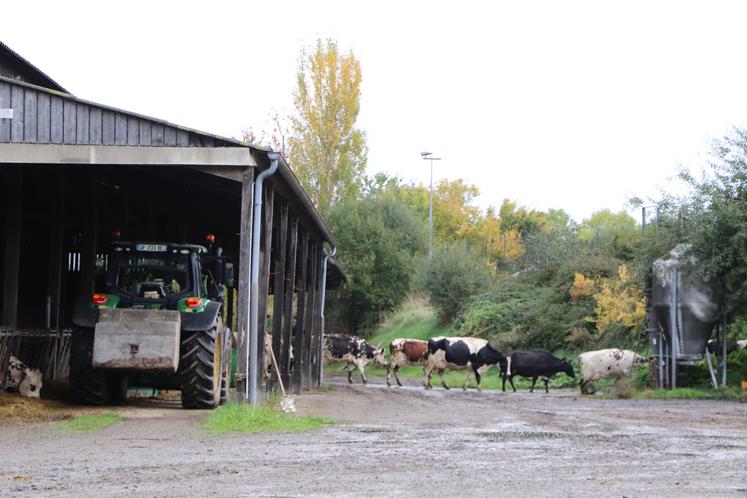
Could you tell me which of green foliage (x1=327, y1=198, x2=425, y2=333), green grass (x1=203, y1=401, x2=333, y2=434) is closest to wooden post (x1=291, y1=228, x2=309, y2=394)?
green grass (x1=203, y1=401, x2=333, y2=434)

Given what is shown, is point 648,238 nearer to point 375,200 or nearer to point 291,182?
point 291,182

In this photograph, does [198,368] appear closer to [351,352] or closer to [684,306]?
[684,306]

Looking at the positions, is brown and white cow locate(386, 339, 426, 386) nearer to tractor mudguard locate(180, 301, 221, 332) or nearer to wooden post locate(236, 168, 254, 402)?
wooden post locate(236, 168, 254, 402)

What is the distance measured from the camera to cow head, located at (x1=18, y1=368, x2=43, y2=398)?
18734 mm

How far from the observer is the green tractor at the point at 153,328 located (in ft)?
54.1

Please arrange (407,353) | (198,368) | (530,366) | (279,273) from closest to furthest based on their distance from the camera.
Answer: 1. (198,368)
2. (279,273)
3. (530,366)
4. (407,353)

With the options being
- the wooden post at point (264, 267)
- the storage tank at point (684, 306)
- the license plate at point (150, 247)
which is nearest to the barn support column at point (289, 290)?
the wooden post at point (264, 267)

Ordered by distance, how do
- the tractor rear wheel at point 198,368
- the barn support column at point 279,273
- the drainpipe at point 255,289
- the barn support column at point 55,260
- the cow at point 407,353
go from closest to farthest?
1. the tractor rear wheel at point 198,368
2. the drainpipe at point 255,289
3. the barn support column at point 279,273
4. the barn support column at point 55,260
5. the cow at point 407,353

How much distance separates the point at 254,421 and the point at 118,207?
44.0ft

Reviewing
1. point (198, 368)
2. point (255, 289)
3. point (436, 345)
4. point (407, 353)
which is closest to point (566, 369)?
point (436, 345)

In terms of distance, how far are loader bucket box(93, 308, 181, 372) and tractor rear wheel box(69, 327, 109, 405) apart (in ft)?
2.35

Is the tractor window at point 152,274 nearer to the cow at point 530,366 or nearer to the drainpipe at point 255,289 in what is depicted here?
the drainpipe at point 255,289

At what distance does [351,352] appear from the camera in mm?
39531

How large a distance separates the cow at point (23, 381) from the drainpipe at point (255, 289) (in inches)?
149
